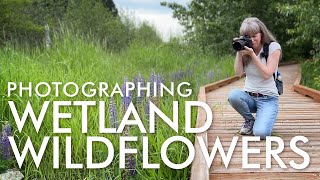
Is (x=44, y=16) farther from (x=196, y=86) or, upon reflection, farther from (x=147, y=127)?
(x=147, y=127)

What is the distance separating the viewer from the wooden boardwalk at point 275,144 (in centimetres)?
326

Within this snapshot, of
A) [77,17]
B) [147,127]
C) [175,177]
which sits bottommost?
[175,177]

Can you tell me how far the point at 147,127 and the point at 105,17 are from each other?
43.1ft

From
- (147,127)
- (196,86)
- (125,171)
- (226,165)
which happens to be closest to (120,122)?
(147,127)

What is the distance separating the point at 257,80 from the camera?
432 centimetres

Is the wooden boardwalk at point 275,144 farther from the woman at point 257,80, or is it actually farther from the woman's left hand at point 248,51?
the woman's left hand at point 248,51

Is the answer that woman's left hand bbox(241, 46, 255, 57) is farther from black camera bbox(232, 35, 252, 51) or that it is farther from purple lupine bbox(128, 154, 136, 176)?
purple lupine bbox(128, 154, 136, 176)

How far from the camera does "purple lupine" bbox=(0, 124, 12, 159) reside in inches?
150

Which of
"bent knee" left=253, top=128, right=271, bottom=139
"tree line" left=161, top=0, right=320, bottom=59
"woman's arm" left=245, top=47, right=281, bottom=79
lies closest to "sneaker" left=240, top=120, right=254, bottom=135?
"bent knee" left=253, top=128, right=271, bottom=139

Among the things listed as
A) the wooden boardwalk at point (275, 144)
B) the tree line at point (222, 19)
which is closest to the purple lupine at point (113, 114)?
the wooden boardwalk at point (275, 144)

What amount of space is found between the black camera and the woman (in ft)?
0.13

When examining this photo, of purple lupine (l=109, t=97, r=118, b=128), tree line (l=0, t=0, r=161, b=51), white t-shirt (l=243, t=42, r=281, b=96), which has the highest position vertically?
tree line (l=0, t=0, r=161, b=51)

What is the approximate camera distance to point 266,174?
3.27 metres

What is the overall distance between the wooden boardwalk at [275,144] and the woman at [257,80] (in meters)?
0.17
